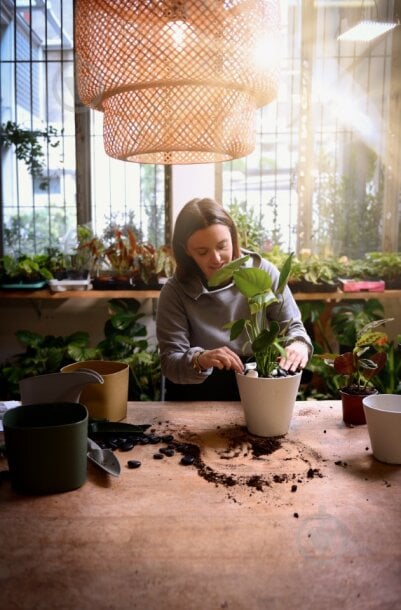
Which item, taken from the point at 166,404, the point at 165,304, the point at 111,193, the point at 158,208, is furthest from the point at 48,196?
the point at 166,404

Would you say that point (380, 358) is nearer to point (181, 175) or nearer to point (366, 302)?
point (366, 302)

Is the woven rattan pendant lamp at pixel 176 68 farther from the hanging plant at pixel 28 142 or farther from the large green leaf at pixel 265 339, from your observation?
the hanging plant at pixel 28 142

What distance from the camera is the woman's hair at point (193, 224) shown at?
2.11 metres

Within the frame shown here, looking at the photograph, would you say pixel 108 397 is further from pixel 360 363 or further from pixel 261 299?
pixel 360 363

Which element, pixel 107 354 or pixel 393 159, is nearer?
pixel 107 354

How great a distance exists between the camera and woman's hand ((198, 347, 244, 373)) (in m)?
1.54

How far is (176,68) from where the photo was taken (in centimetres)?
127

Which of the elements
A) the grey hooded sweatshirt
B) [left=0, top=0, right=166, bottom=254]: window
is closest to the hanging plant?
[left=0, top=0, right=166, bottom=254]: window

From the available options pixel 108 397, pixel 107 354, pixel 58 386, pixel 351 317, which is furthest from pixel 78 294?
pixel 58 386

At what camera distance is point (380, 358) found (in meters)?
1.56

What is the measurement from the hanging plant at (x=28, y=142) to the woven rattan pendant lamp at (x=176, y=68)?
2.82m

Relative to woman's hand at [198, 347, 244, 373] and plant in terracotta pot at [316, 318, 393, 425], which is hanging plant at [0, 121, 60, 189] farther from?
plant in terracotta pot at [316, 318, 393, 425]

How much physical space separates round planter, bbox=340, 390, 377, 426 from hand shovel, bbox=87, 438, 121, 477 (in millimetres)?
666

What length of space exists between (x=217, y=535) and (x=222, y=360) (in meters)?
0.66
